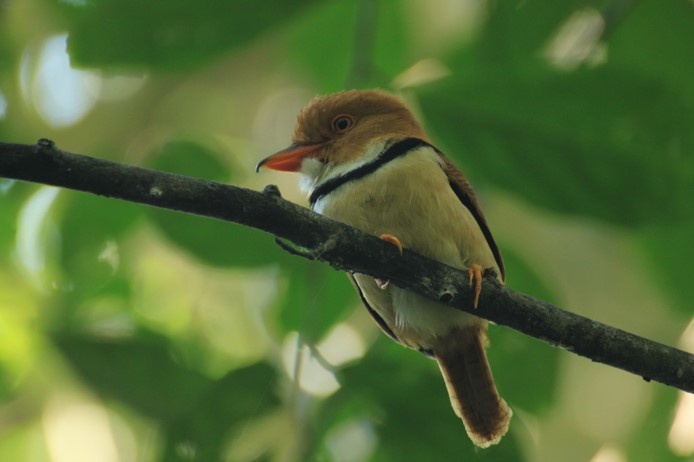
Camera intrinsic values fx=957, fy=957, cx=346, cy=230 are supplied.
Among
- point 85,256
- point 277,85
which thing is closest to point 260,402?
point 85,256

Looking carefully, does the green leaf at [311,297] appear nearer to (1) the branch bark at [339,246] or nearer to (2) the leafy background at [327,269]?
(2) the leafy background at [327,269]

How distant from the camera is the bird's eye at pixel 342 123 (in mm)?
3221

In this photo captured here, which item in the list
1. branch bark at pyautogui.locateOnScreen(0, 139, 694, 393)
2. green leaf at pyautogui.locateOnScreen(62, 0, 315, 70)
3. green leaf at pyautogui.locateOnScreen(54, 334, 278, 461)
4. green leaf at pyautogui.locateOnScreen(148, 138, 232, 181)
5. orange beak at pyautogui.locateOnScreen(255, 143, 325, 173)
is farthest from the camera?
orange beak at pyautogui.locateOnScreen(255, 143, 325, 173)

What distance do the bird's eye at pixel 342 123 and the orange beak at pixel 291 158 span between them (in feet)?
0.29

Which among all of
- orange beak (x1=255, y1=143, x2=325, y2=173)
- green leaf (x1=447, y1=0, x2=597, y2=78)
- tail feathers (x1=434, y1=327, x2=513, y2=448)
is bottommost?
tail feathers (x1=434, y1=327, x2=513, y2=448)

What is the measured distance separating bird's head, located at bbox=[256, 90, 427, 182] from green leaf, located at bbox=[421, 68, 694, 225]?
0.56 metres

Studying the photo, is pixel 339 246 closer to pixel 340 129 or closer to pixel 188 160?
pixel 188 160

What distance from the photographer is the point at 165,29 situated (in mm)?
2555

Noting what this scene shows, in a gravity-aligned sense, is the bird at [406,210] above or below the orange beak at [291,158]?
below

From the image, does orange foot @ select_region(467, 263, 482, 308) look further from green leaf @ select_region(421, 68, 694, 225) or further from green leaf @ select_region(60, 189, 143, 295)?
green leaf @ select_region(60, 189, 143, 295)

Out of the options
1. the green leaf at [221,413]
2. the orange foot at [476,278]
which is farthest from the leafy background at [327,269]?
the orange foot at [476,278]

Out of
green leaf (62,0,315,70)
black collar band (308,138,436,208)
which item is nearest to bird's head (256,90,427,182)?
black collar band (308,138,436,208)

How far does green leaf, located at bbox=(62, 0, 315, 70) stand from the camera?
252cm

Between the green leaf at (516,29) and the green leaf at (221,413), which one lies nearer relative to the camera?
the green leaf at (221,413)
